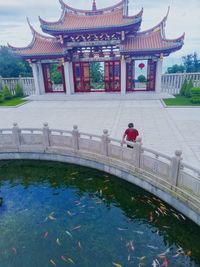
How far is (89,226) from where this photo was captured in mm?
5484

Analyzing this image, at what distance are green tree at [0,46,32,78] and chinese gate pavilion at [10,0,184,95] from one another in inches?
319

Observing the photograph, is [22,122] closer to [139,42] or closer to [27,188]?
[27,188]

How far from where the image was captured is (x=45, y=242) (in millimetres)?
5035

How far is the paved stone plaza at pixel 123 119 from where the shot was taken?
9180 mm

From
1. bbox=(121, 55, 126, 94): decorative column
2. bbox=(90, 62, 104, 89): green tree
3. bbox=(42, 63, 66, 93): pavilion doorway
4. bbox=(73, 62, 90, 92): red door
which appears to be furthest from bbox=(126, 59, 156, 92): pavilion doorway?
bbox=(90, 62, 104, 89): green tree

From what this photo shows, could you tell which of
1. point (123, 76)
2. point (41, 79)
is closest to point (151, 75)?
point (123, 76)

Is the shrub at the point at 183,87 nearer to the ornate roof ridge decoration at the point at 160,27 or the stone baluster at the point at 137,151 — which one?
the ornate roof ridge decoration at the point at 160,27

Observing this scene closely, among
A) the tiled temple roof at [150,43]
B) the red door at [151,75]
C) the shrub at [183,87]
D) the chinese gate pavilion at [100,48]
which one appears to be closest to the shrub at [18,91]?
the chinese gate pavilion at [100,48]

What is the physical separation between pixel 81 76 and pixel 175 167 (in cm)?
1769

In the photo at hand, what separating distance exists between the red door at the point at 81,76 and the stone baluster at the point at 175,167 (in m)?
17.5

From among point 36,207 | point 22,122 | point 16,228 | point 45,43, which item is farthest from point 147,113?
point 45,43

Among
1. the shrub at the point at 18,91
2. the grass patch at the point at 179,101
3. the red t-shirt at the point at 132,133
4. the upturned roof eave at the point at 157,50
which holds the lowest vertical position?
the grass patch at the point at 179,101

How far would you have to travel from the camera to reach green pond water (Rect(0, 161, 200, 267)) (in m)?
4.59

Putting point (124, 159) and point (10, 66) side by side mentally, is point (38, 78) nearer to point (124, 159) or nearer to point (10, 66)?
point (10, 66)
